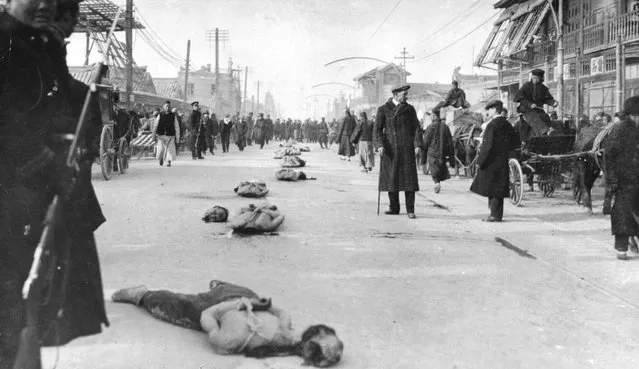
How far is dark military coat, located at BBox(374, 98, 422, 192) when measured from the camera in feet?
29.2

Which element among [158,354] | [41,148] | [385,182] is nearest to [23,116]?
[41,148]

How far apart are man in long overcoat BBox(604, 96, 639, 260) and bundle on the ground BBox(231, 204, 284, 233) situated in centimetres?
358

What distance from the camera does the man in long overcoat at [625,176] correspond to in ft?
20.2

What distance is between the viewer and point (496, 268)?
571 centimetres

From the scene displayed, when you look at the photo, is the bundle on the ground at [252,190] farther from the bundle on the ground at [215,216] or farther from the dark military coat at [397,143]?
the bundle on the ground at [215,216]

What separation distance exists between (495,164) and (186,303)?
610cm

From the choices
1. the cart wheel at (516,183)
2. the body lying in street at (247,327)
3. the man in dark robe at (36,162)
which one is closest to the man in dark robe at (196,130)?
the cart wheel at (516,183)

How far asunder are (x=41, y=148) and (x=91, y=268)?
513 millimetres

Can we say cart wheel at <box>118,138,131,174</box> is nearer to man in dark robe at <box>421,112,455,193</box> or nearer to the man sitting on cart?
man in dark robe at <box>421,112,455,193</box>

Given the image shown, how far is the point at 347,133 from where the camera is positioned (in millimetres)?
23250

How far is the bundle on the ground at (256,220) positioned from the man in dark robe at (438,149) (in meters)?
5.82

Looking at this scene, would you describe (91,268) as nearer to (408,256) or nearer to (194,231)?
(408,256)

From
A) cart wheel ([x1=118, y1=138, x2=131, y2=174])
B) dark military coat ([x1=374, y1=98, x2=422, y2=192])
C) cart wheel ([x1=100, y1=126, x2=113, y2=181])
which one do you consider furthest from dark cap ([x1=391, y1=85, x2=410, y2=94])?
cart wheel ([x1=118, y1=138, x2=131, y2=174])

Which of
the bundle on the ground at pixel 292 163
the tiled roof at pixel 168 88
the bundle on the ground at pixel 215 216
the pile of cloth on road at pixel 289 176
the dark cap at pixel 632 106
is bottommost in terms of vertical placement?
the bundle on the ground at pixel 215 216
